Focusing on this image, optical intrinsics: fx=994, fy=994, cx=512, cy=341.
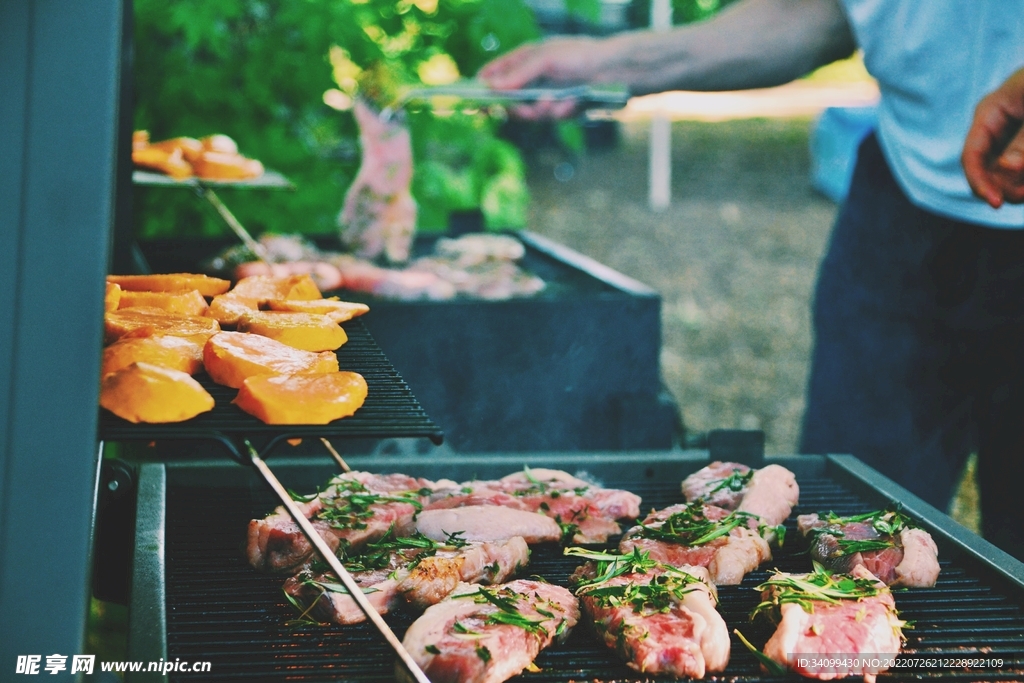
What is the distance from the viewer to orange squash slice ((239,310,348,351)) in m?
1.76

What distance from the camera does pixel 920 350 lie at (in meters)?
3.29

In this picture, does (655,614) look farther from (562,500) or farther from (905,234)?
(905,234)

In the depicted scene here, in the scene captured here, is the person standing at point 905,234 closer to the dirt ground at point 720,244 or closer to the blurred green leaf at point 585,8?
the blurred green leaf at point 585,8

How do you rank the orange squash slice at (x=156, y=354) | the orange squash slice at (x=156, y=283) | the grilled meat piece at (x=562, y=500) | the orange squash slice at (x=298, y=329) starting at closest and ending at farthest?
the orange squash slice at (x=156, y=354) → the orange squash slice at (x=298, y=329) → the orange squash slice at (x=156, y=283) → the grilled meat piece at (x=562, y=500)

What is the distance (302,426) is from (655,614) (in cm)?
79

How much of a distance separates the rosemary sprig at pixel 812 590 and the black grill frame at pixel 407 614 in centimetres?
7

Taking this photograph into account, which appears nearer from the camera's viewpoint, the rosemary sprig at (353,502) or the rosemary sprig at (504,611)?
the rosemary sprig at (504,611)

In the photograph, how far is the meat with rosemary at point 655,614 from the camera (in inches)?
66.1

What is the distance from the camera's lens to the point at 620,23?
1565 centimetres

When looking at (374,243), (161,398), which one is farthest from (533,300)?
(161,398)

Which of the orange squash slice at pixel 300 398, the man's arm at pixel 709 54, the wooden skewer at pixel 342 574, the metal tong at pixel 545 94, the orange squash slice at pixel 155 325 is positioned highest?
the man's arm at pixel 709 54

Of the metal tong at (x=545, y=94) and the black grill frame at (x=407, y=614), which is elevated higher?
the metal tong at (x=545, y=94)

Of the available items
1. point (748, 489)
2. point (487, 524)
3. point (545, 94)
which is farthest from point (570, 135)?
point (487, 524)

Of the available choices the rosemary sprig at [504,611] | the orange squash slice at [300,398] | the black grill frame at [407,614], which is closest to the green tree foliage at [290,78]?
the black grill frame at [407,614]
